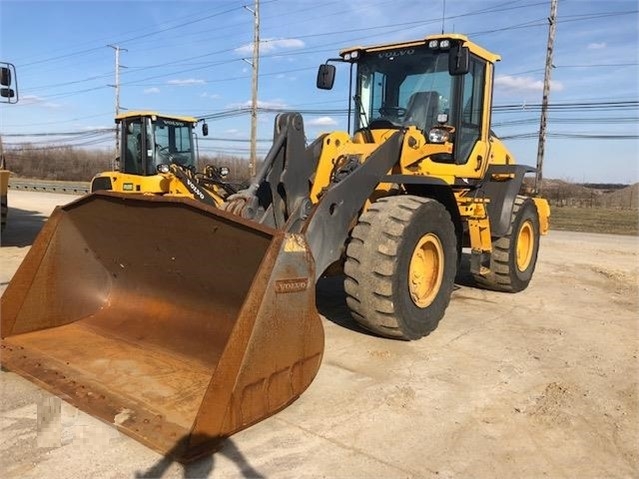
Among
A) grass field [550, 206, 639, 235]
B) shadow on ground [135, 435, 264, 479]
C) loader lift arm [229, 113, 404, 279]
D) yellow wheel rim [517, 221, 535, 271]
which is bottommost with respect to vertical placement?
shadow on ground [135, 435, 264, 479]

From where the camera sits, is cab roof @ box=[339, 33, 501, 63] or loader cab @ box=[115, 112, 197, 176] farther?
loader cab @ box=[115, 112, 197, 176]

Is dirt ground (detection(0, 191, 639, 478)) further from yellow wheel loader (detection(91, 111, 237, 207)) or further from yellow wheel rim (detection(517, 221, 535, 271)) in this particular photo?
yellow wheel loader (detection(91, 111, 237, 207))

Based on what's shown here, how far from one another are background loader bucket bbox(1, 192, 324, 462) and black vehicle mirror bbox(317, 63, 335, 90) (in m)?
3.26

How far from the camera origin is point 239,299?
3922mm

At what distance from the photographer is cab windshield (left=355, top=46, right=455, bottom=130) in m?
5.91

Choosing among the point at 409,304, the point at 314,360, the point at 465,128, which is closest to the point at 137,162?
the point at 465,128

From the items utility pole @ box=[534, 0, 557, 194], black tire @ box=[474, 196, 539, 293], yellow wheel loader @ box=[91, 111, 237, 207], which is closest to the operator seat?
black tire @ box=[474, 196, 539, 293]

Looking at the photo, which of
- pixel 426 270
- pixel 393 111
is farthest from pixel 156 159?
pixel 426 270

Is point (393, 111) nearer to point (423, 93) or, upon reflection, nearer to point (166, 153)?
point (423, 93)

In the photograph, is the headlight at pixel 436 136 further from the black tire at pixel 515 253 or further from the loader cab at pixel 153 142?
the loader cab at pixel 153 142

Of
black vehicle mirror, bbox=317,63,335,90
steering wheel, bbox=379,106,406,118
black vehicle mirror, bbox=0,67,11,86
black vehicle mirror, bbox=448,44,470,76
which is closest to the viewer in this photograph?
black vehicle mirror, bbox=448,44,470,76

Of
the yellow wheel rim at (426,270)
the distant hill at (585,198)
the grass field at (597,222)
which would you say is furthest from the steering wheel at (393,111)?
the distant hill at (585,198)

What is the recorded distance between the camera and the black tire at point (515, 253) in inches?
283

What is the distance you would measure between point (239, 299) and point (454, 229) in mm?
2402
